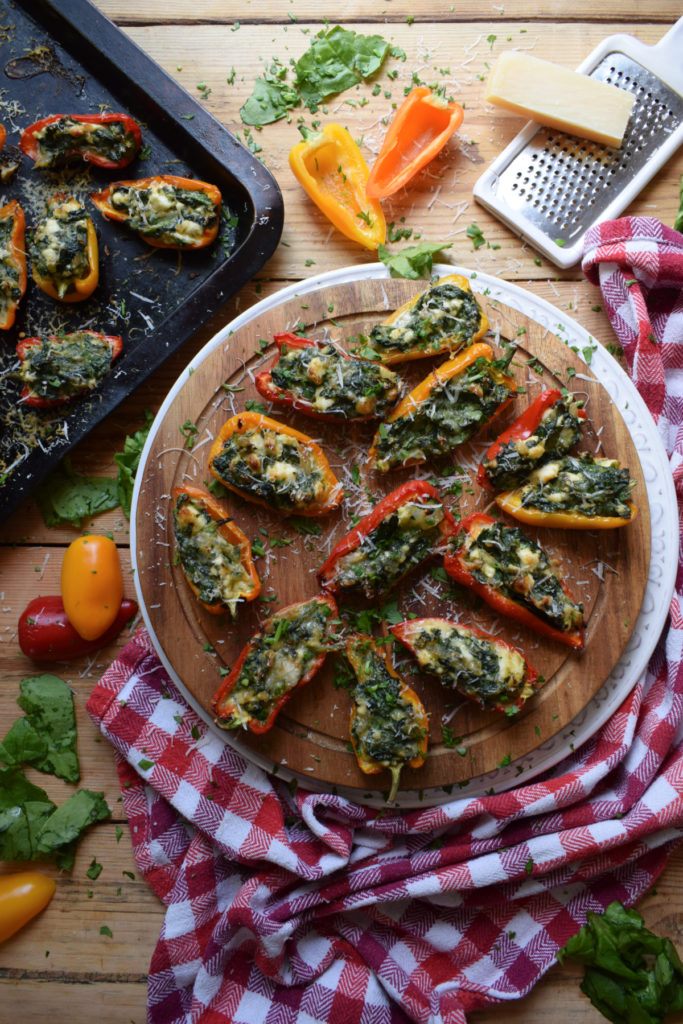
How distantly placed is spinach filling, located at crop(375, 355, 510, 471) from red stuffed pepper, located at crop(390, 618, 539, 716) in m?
0.78

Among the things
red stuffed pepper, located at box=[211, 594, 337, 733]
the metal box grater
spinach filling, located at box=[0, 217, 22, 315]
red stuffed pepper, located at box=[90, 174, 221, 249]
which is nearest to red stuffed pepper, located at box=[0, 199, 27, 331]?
spinach filling, located at box=[0, 217, 22, 315]

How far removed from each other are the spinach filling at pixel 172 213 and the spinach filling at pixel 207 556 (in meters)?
1.36

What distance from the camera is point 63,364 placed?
384cm

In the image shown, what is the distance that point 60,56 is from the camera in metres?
4.19

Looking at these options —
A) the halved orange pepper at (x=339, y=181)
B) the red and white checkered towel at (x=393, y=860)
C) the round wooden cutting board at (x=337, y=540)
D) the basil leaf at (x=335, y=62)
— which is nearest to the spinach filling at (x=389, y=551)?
the round wooden cutting board at (x=337, y=540)

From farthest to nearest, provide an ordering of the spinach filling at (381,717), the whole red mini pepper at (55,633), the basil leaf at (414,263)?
the whole red mini pepper at (55,633) → the basil leaf at (414,263) → the spinach filling at (381,717)

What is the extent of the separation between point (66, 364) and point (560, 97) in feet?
9.09

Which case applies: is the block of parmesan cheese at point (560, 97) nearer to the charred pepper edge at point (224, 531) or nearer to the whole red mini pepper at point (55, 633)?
the charred pepper edge at point (224, 531)

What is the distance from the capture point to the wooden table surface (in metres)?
3.91

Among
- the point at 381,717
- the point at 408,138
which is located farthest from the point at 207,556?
the point at 408,138

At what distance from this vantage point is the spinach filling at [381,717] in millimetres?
3361

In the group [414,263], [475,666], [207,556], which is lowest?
[207,556]

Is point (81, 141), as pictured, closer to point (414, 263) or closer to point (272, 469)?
point (414, 263)

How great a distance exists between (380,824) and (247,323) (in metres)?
2.41
